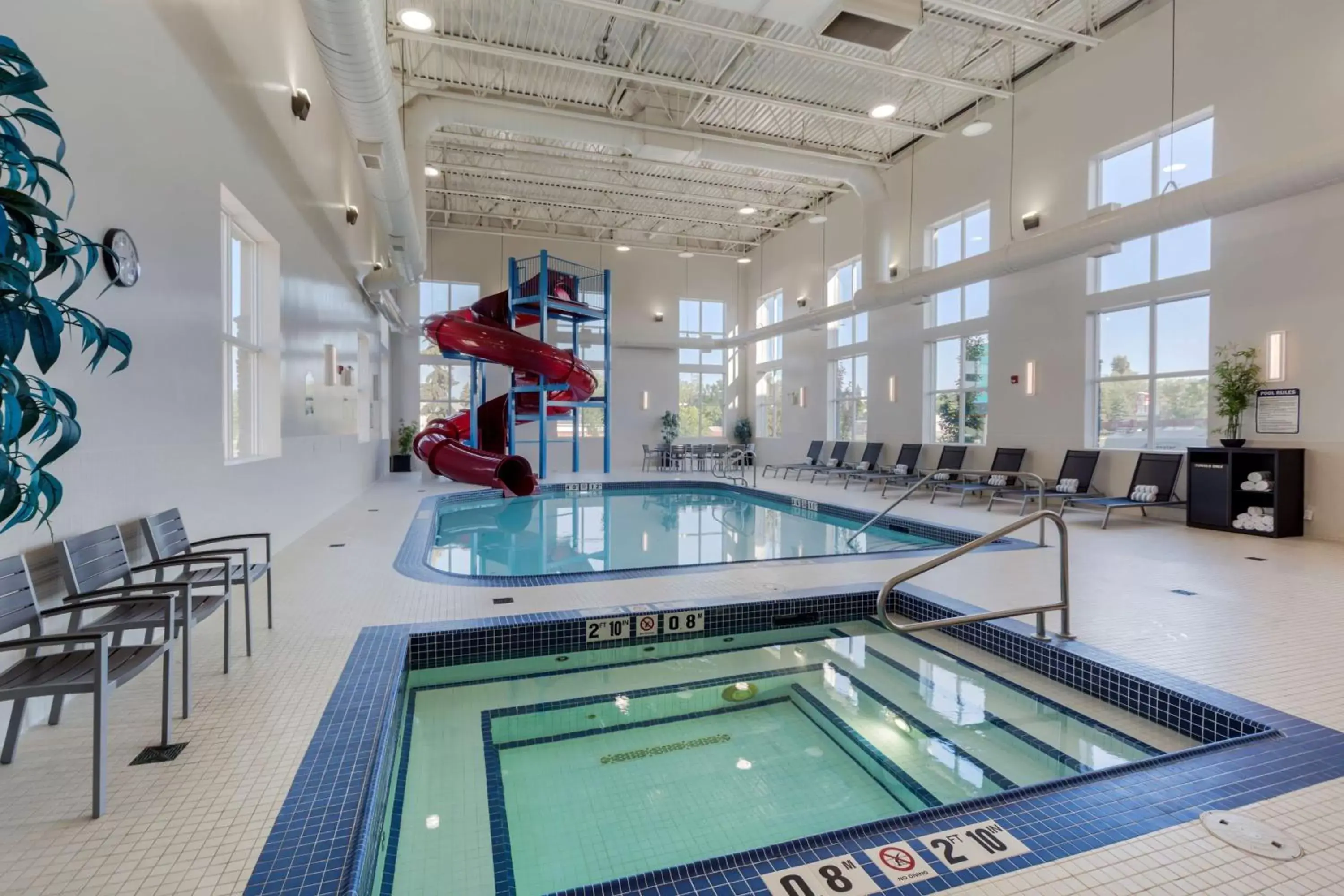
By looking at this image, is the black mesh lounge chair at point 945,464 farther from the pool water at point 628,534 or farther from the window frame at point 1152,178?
the window frame at point 1152,178

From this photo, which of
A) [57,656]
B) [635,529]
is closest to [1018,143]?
[635,529]

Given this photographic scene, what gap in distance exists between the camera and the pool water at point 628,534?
5492mm

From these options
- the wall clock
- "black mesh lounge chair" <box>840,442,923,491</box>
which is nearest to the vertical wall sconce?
"black mesh lounge chair" <box>840,442,923,491</box>

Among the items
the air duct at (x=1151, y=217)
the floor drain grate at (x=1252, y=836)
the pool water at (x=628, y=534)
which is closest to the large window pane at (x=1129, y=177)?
the air duct at (x=1151, y=217)

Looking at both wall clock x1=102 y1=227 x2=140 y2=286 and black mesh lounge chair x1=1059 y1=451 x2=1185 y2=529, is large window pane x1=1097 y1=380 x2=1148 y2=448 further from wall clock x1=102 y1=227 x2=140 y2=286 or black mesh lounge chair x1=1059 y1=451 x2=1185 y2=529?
wall clock x1=102 y1=227 x2=140 y2=286

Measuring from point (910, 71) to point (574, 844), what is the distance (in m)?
8.19

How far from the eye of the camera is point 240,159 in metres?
4.33

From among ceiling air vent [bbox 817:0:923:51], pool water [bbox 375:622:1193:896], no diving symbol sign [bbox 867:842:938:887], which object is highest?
ceiling air vent [bbox 817:0:923:51]

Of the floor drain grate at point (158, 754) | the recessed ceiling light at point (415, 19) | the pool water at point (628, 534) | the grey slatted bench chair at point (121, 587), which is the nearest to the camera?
the floor drain grate at point (158, 754)

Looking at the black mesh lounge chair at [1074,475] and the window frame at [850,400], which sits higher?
the window frame at [850,400]

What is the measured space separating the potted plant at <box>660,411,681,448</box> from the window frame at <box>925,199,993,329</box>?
21.9 feet

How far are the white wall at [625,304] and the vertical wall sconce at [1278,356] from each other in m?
11.1

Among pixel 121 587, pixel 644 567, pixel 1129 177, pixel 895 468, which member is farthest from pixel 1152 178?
pixel 121 587

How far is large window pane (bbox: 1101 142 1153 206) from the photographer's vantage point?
7.36m
